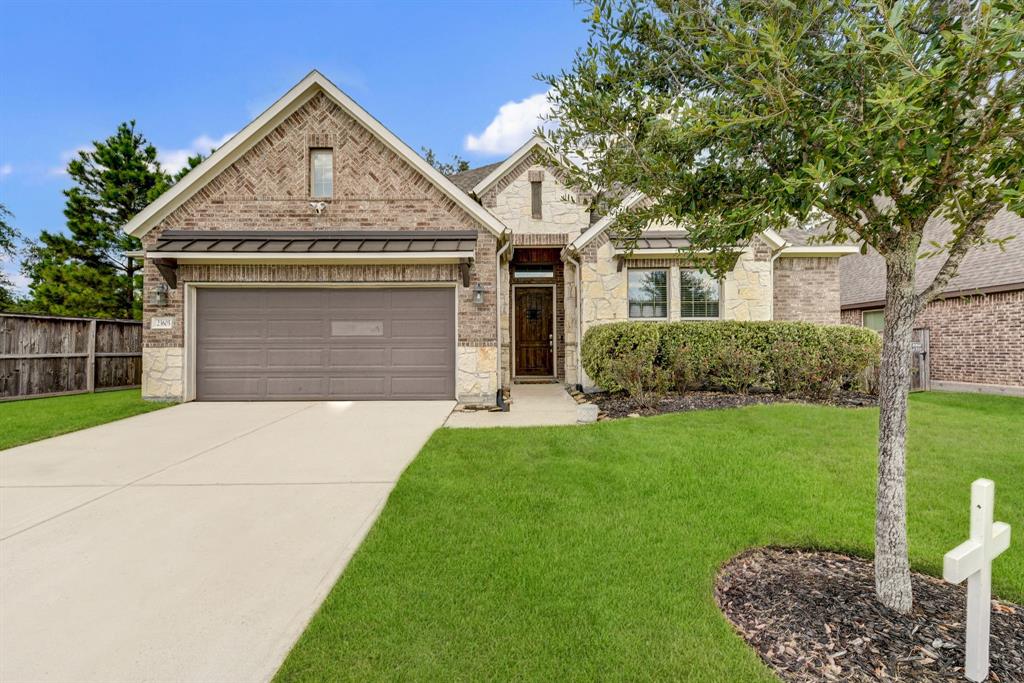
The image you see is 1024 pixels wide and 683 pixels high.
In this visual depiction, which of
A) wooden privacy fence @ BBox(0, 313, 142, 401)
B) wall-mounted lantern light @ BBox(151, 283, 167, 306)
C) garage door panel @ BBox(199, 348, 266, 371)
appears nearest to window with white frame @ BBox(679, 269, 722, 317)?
garage door panel @ BBox(199, 348, 266, 371)

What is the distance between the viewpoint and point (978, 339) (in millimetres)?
11820

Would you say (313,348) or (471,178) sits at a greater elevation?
(471,178)

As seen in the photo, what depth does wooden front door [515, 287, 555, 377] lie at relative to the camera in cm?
1341

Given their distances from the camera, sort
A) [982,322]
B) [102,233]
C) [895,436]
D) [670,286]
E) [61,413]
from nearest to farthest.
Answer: [895,436]
[61,413]
[670,286]
[982,322]
[102,233]

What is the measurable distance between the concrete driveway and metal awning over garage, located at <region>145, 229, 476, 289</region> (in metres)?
3.70

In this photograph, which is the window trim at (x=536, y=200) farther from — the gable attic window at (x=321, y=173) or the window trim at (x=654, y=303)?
the gable attic window at (x=321, y=173)

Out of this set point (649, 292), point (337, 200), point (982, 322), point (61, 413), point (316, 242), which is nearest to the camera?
point (61, 413)

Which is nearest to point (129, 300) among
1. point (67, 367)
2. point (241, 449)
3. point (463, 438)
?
point (67, 367)

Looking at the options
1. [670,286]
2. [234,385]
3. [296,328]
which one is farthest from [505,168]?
[234,385]

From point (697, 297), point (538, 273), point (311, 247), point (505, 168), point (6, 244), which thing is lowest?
point (697, 297)

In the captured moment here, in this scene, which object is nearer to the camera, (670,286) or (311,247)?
(311,247)

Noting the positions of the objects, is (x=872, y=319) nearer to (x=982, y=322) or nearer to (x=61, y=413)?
(x=982, y=322)

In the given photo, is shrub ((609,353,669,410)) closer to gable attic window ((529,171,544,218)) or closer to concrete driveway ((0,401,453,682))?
concrete driveway ((0,401,453,682))

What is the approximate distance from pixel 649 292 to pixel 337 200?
287 inches
